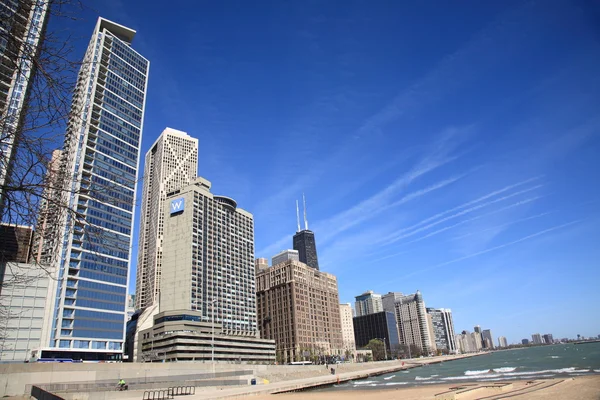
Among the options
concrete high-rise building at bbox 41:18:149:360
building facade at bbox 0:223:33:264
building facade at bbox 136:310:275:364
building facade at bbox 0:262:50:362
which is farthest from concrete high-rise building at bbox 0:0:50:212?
building facade at bbox 136:310:275:364

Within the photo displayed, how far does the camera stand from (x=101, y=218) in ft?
343

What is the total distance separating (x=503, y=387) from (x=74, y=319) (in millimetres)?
95545

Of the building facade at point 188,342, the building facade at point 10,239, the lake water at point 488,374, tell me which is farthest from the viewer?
the building facade at point 188,342

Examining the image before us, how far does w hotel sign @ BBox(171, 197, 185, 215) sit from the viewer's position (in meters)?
155

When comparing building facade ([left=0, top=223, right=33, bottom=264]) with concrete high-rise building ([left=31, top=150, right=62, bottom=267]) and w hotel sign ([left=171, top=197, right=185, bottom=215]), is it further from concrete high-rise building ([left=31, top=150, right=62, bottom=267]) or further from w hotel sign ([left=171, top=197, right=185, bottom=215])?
w hotel sign ([left=171, top=197, right=185, bottom=215])

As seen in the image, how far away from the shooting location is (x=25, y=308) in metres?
87.7

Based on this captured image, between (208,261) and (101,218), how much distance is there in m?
57.1

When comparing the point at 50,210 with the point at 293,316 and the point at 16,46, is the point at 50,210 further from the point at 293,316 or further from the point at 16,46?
the point at 293,316

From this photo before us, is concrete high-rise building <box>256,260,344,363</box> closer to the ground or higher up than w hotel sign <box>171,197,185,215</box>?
closer to the ground

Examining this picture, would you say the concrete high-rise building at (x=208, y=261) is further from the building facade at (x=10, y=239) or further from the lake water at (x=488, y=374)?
the lake water at (x=488, y=374)

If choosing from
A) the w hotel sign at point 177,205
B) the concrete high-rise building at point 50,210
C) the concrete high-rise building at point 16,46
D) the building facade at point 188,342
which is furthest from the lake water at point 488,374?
the w hotel sign at point 177,205

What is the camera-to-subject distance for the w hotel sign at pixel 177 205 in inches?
6097

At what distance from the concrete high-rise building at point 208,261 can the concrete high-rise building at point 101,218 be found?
36.7 metres

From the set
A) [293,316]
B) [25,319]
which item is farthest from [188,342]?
[293,316]
